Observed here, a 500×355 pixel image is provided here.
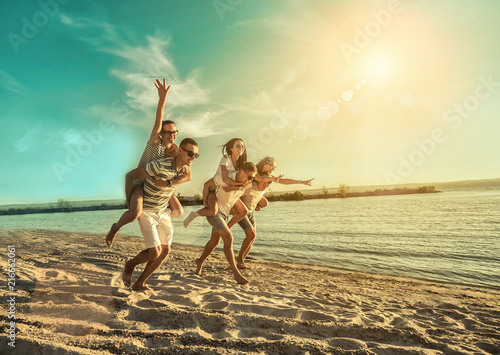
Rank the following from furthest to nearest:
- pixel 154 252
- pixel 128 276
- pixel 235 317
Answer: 1. pixel 128 276
2. pixel 154 252
3. pixel 235 317

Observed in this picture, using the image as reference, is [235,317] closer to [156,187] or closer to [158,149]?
[156,187]

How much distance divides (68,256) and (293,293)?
6444 millimetres

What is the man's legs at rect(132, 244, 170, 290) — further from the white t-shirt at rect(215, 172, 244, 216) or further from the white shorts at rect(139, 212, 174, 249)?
the white t-shirt at rect(215, 172, 244, 216)

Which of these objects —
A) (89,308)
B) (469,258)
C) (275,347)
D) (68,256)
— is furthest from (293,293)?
(469,258)

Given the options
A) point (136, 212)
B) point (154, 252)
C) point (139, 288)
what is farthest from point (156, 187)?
point (139, 288)

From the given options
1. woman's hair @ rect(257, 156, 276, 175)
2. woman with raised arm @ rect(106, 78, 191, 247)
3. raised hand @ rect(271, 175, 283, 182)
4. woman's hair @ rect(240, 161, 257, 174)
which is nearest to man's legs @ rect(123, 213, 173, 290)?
woman with raised arm @ rect(106, 78, 191, 247)

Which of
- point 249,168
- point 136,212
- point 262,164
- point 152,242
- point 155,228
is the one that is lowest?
point 152,242

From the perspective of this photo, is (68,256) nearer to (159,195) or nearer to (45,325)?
(159,195)

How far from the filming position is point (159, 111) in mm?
4562

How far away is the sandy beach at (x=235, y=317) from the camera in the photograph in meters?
2.68

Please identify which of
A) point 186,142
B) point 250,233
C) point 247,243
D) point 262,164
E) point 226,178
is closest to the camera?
point 186,142

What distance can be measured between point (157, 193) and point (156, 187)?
108mm

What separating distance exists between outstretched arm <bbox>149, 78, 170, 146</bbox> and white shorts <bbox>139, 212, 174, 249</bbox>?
3.72ft

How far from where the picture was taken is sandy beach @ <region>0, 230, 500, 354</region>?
268 centimetres
